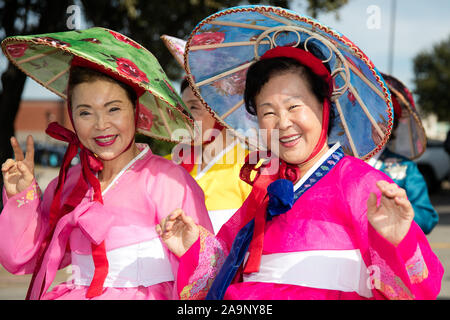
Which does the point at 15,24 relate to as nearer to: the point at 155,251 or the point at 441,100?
the point at 155,251

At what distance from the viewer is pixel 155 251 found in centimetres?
223

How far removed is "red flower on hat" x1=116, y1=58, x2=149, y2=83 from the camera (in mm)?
2211

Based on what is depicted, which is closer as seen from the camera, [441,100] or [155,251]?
[155,251]

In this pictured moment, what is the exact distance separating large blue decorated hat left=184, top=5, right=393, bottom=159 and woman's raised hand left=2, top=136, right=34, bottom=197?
831 mm

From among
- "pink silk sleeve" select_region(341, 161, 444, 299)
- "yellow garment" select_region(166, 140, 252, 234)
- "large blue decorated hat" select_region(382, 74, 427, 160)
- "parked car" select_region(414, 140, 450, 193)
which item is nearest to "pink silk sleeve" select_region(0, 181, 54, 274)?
"yellow garment" select_region(166, 140, 252, 234)

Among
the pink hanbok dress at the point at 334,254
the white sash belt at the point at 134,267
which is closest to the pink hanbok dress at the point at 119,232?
the white sash belt at the point at 134,267

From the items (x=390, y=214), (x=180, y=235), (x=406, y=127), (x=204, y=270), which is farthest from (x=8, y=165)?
(x=406, y=127)

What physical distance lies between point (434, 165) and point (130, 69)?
13.9 meters

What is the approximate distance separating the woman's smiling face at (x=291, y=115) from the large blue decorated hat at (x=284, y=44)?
0.19 metres

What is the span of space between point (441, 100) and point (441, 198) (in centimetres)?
1457

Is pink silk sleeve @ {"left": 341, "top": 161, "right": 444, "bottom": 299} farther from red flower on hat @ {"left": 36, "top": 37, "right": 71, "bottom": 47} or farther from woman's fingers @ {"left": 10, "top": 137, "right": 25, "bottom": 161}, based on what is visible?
woman's fingers @ {"left": 10, "top": 137, "right": 25, "bottom": 161}

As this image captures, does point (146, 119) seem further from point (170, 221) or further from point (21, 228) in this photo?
point (170, 221)

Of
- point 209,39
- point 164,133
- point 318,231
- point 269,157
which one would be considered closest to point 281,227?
point 318,231

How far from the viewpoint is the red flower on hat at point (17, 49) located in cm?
246
